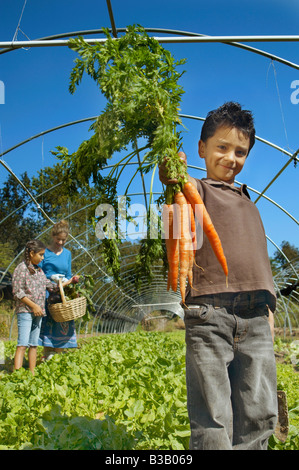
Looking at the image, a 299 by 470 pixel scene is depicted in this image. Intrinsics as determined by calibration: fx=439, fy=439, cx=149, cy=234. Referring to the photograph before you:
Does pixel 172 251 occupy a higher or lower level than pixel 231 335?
higher

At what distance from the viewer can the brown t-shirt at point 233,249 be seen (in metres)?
1.72

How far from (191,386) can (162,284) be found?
15069mm

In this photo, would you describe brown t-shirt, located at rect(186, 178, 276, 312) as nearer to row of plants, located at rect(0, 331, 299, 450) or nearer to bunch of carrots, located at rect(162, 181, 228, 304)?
bunch of carrots, located at rect(162, 181, 228, 304)

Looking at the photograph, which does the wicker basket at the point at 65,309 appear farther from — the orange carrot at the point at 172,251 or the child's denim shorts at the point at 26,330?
the orange carrot at the point at 172,251

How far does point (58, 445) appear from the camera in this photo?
188 centimetres

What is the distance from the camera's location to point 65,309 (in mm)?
4520

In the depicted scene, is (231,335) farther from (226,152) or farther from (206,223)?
(226,152)

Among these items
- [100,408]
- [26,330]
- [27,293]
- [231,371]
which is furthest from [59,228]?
[231,371]

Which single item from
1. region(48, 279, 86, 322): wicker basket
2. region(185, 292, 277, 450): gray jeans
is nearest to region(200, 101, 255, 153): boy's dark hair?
region(185, 292, 277, 450): gray jeans

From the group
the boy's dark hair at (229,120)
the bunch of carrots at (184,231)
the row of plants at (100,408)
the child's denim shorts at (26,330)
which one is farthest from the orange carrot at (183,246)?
the child's denim shorts at (26,330)

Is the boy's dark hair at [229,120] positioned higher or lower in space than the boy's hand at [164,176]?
higher

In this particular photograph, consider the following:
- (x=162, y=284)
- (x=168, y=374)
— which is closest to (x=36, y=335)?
(x=168, y=374)

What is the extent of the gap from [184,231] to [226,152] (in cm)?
42
